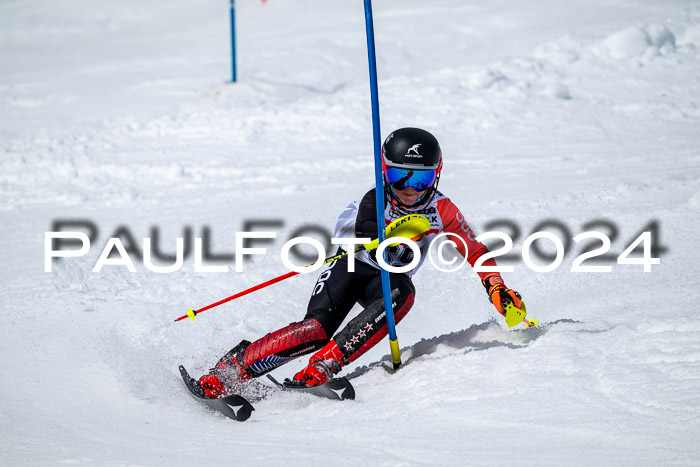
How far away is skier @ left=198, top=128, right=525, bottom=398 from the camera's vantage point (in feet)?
12.6

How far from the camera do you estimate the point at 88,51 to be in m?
14.7

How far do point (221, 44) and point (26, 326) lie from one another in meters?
10.1

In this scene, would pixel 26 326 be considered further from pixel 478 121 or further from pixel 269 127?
pixel 478 121

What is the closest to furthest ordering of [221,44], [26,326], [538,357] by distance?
[538,357]
[26,326]
[221,44]

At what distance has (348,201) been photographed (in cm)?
738

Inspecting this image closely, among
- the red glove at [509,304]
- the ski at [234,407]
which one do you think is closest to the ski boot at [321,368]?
the ski at [234,407]

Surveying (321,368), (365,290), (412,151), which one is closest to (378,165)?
(412,151)

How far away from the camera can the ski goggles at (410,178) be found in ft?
12.8

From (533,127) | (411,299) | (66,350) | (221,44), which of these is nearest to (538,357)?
(411,299)

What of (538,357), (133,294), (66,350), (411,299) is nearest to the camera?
(538,357)

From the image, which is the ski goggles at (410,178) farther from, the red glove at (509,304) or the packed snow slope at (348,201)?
the packed snow slope at (348,201)

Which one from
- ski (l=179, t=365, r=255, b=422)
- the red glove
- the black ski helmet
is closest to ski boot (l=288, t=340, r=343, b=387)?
ski (l=179, t=365, r=255, b=422)

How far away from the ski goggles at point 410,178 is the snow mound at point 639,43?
27.0 ft

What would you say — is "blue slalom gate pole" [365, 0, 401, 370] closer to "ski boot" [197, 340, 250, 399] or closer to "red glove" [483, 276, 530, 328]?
"red glove" [483, 276, 530, 328]
